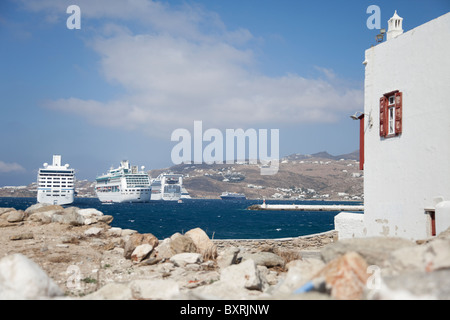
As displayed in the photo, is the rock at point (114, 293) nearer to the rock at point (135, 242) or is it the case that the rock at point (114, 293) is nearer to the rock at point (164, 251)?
the rock at point (164, 251)

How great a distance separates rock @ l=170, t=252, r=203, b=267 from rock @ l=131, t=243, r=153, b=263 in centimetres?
120

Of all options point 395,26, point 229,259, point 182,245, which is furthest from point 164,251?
point 395,26

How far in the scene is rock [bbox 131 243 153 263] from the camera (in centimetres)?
1216

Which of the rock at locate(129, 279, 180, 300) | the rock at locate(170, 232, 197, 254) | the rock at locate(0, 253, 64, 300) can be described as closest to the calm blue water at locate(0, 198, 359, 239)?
the rock at locate(170, 232, 197, 254)

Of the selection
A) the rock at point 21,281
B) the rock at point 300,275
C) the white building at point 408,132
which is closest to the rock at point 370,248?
the rock at point 300,275

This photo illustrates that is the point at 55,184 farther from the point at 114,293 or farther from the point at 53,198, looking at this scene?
the point at 114,293

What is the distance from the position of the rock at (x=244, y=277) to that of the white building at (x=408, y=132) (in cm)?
574

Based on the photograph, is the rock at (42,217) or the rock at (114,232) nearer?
the rock at (114,232)

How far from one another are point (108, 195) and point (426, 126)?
11830 cm

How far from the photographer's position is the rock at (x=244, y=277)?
300 inches

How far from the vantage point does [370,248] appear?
5.54 metres

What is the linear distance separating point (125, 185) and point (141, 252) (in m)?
104
